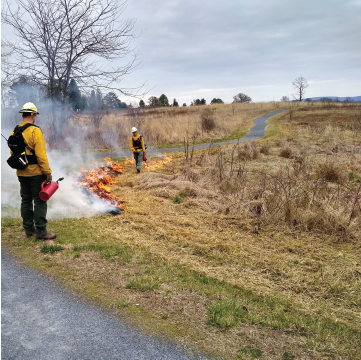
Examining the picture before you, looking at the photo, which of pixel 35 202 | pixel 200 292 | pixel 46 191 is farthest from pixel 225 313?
pixel 35 202

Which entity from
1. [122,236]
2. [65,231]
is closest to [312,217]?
[122,236]

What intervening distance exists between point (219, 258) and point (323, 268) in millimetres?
1475

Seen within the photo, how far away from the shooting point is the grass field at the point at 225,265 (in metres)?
3.02

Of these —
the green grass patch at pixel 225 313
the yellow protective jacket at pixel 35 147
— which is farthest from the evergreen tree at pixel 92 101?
the green grass patch at pixel 225 313

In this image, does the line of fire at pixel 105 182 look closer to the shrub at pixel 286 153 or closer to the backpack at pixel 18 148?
the backpack at pixel 18 148

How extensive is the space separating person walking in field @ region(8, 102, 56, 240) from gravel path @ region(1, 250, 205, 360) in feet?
4.78

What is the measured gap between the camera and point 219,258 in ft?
15.3

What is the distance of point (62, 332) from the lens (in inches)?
115

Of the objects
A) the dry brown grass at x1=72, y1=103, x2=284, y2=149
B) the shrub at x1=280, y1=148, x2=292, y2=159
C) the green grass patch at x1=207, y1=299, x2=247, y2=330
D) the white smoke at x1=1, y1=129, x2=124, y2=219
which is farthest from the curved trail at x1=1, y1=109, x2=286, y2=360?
the shrub at x1=280, y1=148, x2=292, y2=159

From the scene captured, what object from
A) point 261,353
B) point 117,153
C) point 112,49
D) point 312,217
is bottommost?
point 261,353

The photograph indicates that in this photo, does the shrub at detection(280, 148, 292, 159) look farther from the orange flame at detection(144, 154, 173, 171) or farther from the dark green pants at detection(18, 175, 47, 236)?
the dark green pants at detection(18, 175, 47, 236)

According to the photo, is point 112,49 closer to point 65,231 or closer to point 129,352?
point 65,231

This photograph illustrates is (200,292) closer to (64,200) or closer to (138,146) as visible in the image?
(64,200)

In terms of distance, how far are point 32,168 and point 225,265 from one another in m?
3.28
